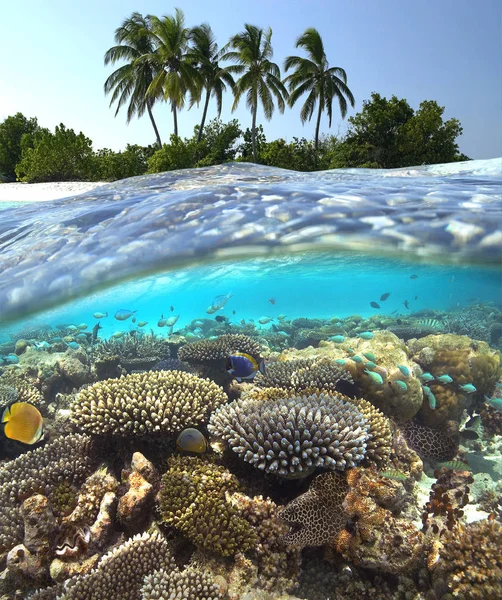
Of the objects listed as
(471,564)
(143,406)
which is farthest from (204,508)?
(471,564)

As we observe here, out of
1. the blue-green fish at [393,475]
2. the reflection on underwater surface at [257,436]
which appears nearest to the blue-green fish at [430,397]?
the reflection on underwater surface at [257,436]

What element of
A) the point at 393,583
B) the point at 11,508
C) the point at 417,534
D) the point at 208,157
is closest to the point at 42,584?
the point at 11,508

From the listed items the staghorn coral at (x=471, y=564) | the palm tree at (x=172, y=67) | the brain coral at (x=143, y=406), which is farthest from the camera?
the palm tree at (x=172, y=67)

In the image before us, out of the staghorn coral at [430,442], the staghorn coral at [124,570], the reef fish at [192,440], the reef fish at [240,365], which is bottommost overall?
the staghorn coral at [430,442]

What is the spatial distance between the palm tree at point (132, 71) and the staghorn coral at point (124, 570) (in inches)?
1570

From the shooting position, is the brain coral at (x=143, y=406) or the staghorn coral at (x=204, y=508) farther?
the brain coral at (x=143, y=406)

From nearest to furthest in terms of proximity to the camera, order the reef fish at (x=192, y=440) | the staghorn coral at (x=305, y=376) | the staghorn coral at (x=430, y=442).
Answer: the reef fish at (x=192, y=440) → the staghorn coral at (x=430, y=442) → the staghorn coral at (x=305, y=376)

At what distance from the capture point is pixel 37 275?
8367mm

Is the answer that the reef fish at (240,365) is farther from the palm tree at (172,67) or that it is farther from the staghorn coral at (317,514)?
the palm tree at (172,67)

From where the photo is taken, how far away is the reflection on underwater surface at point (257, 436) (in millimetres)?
4477

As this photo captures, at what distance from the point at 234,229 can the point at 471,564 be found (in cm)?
640

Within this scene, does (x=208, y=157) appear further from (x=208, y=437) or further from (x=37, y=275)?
(x=208, y=437)

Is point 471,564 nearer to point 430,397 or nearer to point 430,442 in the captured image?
point 430,442

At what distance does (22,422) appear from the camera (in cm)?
563
